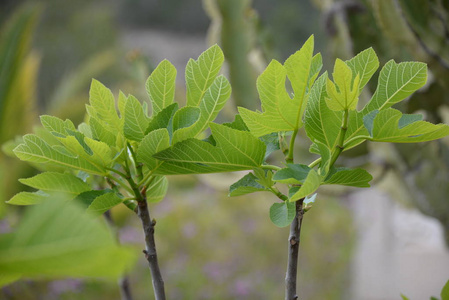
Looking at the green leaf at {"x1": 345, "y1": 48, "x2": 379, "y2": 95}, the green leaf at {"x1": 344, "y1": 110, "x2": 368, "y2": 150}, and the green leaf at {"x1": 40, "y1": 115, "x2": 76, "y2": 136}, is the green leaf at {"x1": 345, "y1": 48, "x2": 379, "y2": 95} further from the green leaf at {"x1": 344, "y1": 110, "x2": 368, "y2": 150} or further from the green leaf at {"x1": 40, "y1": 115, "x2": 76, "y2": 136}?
the green leaf at {"x1": 40, "y1": 115, "x2": 76, "y2": 136}

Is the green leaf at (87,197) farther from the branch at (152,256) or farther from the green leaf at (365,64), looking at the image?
the green leaf at (365,64)

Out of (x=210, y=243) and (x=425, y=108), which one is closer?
(x=425, y=108)

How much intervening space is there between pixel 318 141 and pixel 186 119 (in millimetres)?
71

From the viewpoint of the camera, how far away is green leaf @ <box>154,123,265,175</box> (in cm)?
25

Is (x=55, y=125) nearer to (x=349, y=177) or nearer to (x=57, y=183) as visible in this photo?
(x=57, y=183)

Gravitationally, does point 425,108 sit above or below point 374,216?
above

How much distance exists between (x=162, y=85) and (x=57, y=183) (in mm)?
78

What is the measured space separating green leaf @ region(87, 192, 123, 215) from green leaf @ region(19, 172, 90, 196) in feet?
0.08

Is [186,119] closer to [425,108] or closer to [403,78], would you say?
[403,78]

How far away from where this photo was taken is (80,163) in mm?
268

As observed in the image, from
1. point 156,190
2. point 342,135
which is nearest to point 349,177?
point 342,135

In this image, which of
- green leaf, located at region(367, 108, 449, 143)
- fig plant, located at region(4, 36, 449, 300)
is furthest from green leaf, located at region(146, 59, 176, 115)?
green leaf, located at region(367, 108, 449, 143)

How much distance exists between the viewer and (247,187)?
270 mm

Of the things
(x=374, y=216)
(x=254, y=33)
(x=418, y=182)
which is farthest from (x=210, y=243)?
(x=418, y=182)
